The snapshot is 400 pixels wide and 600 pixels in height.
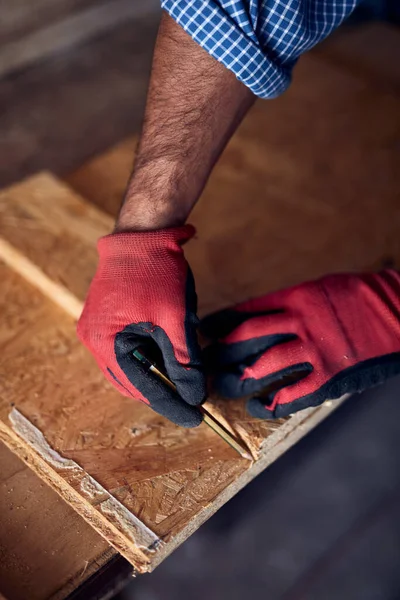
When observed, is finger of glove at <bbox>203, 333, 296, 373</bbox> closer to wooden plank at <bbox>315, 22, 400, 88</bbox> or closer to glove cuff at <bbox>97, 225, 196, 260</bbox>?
glove cuff at <bbox>97, 225, 196, 260</bbox>

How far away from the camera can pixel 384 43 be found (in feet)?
8.43

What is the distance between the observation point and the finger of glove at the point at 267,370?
4.49 feet

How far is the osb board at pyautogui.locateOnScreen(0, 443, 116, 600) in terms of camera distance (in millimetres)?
1258

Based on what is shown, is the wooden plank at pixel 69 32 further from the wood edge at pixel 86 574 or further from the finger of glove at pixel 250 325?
the wood edge at pixel 86 574

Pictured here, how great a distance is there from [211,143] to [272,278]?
0.45 metres

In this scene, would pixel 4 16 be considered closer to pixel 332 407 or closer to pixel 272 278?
pixel 272 278

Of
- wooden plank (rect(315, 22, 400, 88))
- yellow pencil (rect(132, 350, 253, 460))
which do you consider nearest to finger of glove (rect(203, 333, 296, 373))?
yellow pencil (rect(132, 350, 253, 460))

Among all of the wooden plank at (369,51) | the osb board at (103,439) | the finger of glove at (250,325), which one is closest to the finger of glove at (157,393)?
the osb board at (103,439)

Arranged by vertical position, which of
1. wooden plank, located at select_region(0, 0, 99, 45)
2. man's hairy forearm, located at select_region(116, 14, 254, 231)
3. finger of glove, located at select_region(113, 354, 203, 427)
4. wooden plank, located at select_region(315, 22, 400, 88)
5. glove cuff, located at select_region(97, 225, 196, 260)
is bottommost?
wooden plank, located at select_region(315, 22, 400, 88)

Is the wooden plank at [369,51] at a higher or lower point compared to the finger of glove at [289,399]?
lower

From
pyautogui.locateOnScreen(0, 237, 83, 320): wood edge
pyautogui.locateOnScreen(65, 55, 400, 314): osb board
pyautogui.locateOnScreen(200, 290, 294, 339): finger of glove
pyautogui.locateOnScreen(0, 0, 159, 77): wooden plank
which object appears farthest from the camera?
pyautogui.locateOnScreen(0, 0, 159, 77): wooden plank

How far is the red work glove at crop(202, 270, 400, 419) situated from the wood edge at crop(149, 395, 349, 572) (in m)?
0.07

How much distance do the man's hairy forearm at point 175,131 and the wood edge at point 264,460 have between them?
541mm

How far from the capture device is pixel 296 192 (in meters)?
1.98
